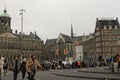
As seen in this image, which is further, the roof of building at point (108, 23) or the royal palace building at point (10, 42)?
the royal palace building at point (10, 42)

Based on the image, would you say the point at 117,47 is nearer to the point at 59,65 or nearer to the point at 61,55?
the point at 61,55

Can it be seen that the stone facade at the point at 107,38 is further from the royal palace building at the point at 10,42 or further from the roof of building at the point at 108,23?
the royal palace building at the point at 10,42

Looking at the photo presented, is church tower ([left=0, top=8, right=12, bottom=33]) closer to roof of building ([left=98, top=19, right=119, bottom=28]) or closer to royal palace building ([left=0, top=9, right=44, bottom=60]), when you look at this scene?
royal palace building ([left=0, top=9, right=44, bottom=60])

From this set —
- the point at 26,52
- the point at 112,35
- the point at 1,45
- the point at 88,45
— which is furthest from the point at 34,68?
the point at 26,52

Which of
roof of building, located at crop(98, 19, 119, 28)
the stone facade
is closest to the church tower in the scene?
the stone facade

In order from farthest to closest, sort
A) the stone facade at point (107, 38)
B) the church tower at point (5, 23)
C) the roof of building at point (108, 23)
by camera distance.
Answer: the church tower at point (5, 23) → the roof of building at point (108, 23) → the stone facade at point (107, 38)

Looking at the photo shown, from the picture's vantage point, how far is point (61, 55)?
610 ft

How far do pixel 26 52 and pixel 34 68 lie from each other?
171m

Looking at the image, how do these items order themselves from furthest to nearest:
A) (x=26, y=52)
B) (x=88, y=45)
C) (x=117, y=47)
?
(x=26, y=52) → (x=88, y=45) → (x=117, y=47)

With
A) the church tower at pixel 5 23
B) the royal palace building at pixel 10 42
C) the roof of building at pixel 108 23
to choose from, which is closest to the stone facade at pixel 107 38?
the roof of building at pixel 108 23

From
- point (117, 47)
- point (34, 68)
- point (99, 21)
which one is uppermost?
point (99, 21)

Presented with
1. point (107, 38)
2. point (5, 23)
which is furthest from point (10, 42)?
point (107, 38)

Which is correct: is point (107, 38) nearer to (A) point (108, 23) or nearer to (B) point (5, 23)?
(A) point (108, 23)

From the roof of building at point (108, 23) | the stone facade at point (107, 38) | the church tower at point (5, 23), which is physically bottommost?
the stone facade at point (107, 38)
